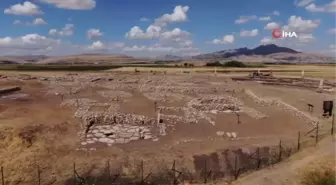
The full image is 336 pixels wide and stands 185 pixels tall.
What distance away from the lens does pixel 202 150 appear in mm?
19953

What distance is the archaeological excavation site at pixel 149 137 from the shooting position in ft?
54.3

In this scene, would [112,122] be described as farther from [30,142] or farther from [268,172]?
[268,172]

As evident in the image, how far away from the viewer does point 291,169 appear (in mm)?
16359

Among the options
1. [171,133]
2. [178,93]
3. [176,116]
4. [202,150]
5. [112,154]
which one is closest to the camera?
[112,154]

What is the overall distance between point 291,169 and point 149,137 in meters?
9.13

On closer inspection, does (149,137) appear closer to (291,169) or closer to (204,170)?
(204,170)

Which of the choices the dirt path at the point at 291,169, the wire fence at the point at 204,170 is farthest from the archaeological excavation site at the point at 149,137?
the dirt path at the point at 291,169

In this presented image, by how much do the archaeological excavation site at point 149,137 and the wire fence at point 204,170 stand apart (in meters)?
0.05

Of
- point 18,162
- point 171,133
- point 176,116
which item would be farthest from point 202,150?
point 18,162

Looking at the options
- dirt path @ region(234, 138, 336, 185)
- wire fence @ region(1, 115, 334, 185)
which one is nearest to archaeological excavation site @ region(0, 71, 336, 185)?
wire fence @ region(1, 115, 334, 185)

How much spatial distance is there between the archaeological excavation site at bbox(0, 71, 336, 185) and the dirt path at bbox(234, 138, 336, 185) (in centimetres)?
98

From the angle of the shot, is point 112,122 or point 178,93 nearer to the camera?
point 112,122

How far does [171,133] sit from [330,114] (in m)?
13.9

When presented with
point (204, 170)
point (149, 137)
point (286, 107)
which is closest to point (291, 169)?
point (204, 170)
